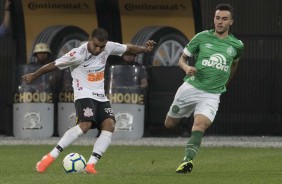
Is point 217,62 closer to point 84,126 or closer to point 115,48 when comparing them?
point 115,48

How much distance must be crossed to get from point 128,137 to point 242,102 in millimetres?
2543

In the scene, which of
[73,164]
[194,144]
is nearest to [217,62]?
[194,144]

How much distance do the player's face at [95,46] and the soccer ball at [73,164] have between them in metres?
1.43

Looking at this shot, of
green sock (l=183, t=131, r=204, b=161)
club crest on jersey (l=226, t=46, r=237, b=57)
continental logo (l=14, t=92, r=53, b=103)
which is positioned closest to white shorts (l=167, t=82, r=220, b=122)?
green sock (l=183, t=131, r=204, b=161)

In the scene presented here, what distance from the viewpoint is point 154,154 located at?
19.9 meters

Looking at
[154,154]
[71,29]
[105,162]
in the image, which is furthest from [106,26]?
[105,162]

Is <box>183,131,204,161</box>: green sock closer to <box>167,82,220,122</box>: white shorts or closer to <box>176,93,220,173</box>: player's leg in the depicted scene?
<box>176,93,220,173</box>: player's leg

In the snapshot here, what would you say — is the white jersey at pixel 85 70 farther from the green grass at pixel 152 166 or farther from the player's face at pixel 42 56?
the player's face at pixel 42 56

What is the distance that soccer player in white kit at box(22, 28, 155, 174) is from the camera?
15.5m

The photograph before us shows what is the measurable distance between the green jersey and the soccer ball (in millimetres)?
1918

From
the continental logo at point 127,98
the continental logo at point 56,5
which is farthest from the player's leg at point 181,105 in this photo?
the continental logo at point 56,5

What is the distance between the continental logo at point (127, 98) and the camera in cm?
2384

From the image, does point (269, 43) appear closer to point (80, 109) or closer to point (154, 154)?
point (154, 154)

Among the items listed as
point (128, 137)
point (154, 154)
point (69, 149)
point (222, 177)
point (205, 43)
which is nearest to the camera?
point (222, 177)
